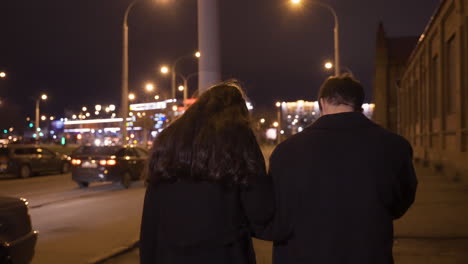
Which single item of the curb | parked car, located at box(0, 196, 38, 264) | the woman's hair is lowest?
the curb

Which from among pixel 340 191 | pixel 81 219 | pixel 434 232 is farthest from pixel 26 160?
Answer: pixel 340 191

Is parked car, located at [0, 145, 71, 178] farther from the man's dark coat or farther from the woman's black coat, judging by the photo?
the man's dark coat

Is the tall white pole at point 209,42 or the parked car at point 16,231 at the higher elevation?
the tall white pole at point 209,42

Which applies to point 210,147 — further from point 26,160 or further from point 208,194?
point 26,160

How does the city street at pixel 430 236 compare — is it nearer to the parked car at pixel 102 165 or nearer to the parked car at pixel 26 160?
the parked car at pixel 102 165

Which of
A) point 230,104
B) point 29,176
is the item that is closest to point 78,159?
point 29,176

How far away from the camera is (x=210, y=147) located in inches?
97.6

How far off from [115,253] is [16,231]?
2.14 m

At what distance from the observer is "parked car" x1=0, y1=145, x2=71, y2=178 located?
2258cm

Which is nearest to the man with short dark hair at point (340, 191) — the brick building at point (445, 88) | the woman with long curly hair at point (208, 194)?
the woman with long curly hair at point (208, 194)

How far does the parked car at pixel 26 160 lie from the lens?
74.1ft

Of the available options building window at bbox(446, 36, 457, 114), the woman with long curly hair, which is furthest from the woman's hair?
building window at bbox(446, 36, 457, 114)

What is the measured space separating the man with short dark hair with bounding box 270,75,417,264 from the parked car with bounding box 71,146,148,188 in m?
14.5

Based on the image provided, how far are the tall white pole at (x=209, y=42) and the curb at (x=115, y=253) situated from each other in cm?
278
